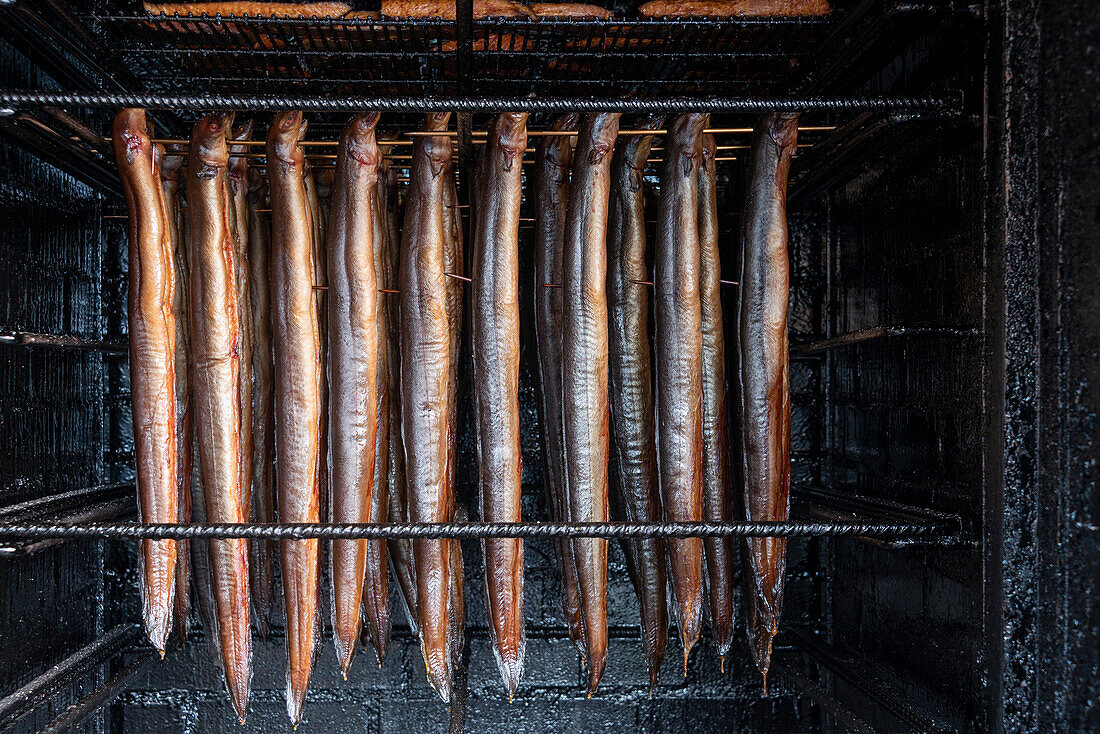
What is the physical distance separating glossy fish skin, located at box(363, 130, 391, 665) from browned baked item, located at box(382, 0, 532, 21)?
55 centimetres

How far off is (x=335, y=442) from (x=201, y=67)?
4.52ft

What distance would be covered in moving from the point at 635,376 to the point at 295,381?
887 millimetres

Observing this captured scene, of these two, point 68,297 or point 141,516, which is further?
point 68,297

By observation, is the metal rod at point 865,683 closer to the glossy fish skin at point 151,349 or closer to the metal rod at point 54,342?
the glossy fish skin at point 151,349

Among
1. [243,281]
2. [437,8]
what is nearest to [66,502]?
[243,281]

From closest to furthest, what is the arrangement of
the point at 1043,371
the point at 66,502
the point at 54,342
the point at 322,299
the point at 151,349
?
the point at 1043,371, the point at 151,349, the point at 54,342, the point at 322,299, the point at 66,502

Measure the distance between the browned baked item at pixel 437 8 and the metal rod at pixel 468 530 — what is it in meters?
1.47

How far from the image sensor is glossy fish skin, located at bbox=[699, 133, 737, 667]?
74.7 inches

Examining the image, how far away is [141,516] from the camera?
1.82 metres

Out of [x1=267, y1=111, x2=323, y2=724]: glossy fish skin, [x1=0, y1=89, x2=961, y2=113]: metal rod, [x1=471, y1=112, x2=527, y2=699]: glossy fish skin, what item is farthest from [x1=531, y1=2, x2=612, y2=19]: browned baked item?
[x1=267, y1=111, x2=323, y2=724]: glossy fish skin

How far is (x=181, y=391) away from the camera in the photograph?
200 centimetres

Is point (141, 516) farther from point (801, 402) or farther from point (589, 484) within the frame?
point (801, 402)

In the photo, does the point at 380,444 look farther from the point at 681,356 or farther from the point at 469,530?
the point at 681,356

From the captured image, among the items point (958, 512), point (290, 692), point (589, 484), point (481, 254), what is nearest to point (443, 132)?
point (481, 254)
